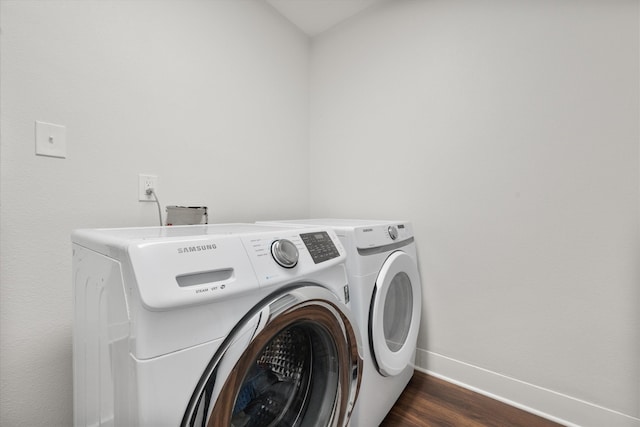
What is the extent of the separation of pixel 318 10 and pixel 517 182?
1544 mm

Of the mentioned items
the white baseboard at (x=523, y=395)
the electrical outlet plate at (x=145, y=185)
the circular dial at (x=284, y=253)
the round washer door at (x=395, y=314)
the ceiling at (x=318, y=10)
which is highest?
the ceiling at (x=318, y=10)

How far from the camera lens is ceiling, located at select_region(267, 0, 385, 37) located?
173 centimetres

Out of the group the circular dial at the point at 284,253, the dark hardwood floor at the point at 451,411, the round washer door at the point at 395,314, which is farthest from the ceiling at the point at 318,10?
the dark hardwood floor at the point at 451,411

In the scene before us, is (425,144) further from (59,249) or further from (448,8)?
(59,249)

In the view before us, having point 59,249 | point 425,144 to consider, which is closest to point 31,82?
point 59,249

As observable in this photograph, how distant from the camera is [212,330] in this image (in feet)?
1.74

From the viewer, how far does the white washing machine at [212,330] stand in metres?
0.48

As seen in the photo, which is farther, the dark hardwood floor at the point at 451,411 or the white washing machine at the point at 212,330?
the dark hardwood floor at the point at 451,411

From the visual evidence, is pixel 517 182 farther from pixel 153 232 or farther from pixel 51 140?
pixel 51 140

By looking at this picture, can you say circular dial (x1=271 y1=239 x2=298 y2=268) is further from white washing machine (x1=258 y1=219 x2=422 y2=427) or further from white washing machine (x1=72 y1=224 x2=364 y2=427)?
white washing machine (x1=258 y1=219 x2=422 y2=427)

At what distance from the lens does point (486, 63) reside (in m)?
1.39

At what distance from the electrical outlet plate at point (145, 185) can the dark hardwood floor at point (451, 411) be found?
4.56ft

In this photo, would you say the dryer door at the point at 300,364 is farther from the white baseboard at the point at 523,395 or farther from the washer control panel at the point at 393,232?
the white baseboard at the point at 523,395

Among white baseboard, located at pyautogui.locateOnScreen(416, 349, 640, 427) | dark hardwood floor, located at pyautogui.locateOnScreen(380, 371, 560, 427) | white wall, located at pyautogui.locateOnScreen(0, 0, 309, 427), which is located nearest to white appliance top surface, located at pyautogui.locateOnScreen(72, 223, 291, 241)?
white wall, located at pyautogui.locateOnScreen(0, 0, 309, 427)
